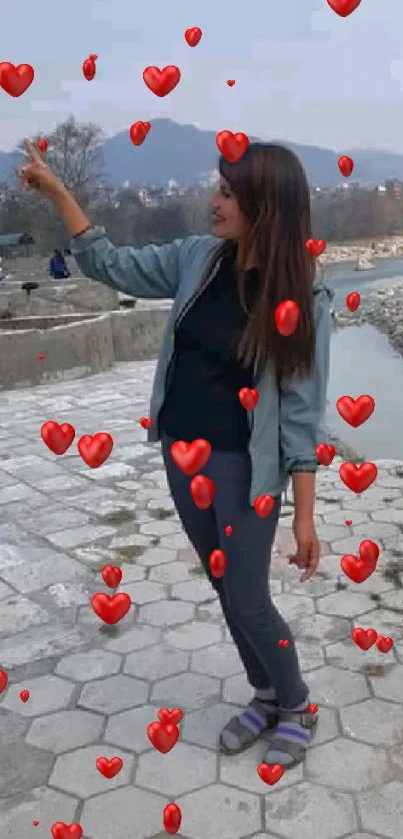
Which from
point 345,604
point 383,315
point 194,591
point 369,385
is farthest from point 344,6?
point 383,315

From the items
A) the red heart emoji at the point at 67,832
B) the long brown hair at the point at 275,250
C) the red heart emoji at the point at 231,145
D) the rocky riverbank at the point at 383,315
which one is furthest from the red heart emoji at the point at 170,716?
the rocky riverbank at the point at 383,315

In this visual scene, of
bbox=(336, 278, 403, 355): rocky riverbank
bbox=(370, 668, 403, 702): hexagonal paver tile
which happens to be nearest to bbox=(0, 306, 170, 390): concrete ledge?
bbox=(370, 668, 403, 702): hexagonal paver tile

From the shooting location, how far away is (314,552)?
238cm

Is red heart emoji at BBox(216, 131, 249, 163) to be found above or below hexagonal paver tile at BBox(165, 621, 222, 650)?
above

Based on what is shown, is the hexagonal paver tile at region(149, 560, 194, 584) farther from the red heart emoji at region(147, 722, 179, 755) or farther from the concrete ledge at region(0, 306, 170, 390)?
the concrete ledge at region(0, 306, 170, 390)

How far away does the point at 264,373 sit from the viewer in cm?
224

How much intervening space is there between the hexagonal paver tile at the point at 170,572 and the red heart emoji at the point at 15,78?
8.66 feet

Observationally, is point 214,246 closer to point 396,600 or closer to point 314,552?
point 314,552

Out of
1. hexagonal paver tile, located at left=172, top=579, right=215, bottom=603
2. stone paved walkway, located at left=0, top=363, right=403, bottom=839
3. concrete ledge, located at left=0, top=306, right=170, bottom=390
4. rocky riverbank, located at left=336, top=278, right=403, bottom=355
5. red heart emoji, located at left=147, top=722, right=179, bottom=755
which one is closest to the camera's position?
stone paved walkway, located at left=0, top=363, right=403, bottom=839

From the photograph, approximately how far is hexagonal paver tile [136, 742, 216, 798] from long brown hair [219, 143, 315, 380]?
1.29m

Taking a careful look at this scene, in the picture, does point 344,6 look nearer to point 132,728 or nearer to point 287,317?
point 287,317

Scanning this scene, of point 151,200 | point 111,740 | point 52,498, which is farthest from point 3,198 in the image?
point 111,740

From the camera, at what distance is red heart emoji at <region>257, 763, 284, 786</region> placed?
2.59m

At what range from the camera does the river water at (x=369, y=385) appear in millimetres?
8568
